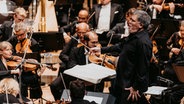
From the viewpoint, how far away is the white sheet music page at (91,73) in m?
4.45

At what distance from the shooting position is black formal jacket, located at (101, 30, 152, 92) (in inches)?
178

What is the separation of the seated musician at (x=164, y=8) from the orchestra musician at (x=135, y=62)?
271cm

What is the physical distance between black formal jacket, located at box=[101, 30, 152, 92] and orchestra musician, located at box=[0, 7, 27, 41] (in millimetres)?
2548

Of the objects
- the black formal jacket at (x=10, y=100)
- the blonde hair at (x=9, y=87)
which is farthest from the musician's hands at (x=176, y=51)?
the black formal jacket at (x=10, y=100)

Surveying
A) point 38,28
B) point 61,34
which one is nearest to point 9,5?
point 38,28

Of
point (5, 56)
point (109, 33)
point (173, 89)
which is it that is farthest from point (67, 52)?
point (173, 89)

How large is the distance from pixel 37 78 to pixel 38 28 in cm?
201

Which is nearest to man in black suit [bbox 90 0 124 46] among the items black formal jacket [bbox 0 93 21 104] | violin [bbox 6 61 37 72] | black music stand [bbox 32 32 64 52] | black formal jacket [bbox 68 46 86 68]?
black music stand [bbox 32 32 64 52]

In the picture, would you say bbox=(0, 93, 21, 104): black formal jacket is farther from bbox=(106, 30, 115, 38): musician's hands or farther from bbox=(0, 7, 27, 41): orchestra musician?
bbox=(106, 30, 115, 38): musician's hands

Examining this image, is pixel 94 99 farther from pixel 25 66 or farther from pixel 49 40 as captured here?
pixel 49 40

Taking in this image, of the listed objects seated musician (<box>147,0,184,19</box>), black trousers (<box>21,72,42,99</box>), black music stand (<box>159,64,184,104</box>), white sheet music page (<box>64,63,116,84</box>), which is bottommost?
black trousers (<box>21,72,42,99</box>)

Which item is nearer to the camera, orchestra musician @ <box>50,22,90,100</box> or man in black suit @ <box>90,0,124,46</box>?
orchestra musician @ <box>50,22,90,100</box>

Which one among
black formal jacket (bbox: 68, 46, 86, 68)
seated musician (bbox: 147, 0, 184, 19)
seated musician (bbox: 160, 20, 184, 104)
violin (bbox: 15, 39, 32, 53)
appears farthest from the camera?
seated musician (bbox: 147, 0, 184, 19)

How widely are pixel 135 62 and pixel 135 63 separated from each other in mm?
11
